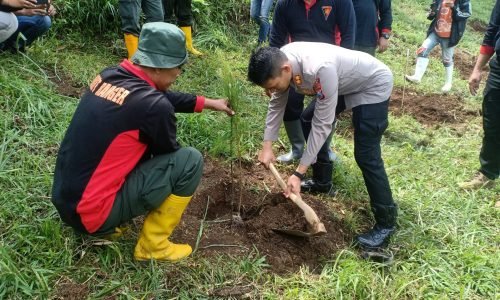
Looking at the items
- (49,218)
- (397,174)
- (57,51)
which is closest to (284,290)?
(49,218)

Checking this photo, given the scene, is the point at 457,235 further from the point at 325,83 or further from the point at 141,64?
the point at 141,64

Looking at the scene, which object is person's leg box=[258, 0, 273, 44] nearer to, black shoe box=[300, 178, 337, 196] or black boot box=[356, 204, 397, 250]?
black shoe box=[300, 178, 337, 196]

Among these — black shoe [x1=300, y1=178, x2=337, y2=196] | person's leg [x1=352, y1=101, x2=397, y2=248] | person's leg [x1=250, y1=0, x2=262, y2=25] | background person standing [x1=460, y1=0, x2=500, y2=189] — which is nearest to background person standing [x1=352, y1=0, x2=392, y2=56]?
background person standing [x1=460, y1=0, x2=500, y2=189]

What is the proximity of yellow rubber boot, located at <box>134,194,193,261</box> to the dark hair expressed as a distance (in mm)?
801

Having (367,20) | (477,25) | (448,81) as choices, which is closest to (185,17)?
(367,20)

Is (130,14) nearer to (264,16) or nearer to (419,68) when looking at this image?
(264,16)

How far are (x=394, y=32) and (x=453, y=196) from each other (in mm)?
6864

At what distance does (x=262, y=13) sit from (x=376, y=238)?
4.19 meters

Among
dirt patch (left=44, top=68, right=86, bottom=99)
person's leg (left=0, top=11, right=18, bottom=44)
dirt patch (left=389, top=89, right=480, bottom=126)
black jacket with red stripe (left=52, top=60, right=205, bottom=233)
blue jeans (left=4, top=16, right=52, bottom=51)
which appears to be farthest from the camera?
dirt patch (left=389, top=89, right=480, bottom=126)

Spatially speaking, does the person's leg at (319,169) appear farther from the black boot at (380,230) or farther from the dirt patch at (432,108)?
the dirt patch at (432,108)

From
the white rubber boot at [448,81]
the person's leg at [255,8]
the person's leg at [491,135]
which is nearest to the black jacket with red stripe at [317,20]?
the person's leg at [491,135]

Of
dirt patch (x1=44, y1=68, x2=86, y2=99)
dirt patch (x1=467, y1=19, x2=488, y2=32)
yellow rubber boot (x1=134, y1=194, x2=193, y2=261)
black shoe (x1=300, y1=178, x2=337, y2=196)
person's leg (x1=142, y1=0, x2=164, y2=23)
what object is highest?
person's leg (x1=142, y1=0, x2=164, y2=23)

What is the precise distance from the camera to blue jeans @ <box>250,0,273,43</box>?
20.8 ft

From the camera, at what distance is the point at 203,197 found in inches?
134
